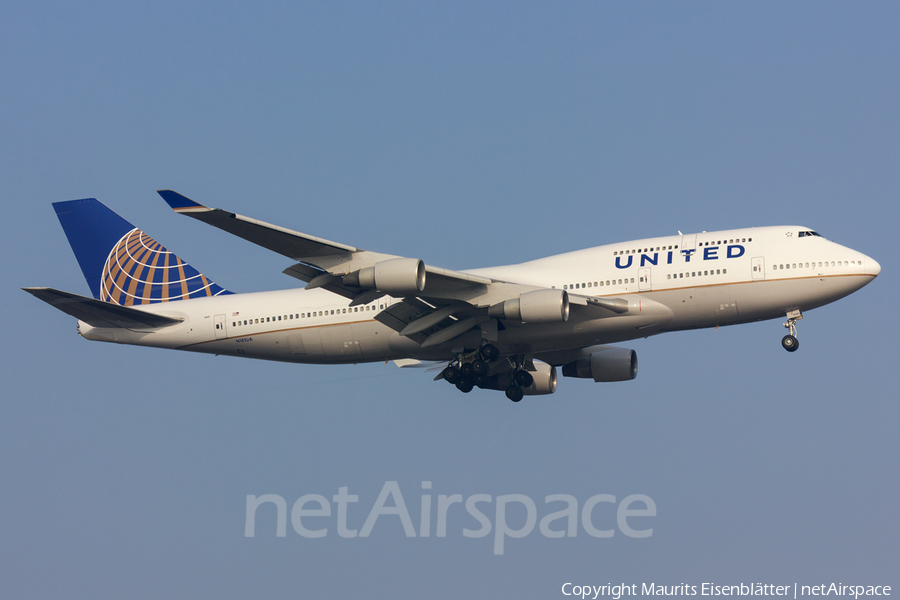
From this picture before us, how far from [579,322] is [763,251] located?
6.20 metres

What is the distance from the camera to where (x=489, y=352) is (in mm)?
32875

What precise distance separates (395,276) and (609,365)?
11.9 metres

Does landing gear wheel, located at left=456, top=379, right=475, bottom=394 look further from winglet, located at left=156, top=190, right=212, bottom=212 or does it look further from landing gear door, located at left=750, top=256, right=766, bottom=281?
winglet, located at left=156, top=190, right=212, bottom=212

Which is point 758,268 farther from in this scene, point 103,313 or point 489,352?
point 103,313

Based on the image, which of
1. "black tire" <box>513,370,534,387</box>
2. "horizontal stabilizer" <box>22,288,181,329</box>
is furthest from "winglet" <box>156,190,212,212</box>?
"black tire" <box>513,370,534,387</box>

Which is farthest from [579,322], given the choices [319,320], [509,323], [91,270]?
[91,270]

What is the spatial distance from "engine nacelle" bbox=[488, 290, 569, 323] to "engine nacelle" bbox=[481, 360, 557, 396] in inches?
255

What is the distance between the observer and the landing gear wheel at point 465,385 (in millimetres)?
34094

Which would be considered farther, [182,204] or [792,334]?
[792,334]

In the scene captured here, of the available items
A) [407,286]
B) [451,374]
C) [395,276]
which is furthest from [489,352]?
[395,276]

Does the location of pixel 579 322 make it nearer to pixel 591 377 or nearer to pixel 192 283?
pixel 591 377

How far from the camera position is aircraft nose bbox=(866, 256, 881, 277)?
30.9 meters

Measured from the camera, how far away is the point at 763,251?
31203mm

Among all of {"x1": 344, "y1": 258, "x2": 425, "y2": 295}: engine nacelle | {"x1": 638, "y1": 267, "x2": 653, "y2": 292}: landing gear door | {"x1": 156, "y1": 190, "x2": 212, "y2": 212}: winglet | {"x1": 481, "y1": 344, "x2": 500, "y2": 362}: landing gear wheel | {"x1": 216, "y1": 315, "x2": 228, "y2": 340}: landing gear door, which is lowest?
{"x1": 481, "y1": 344, "x2": 500, "y2": 362}: landing gear wheel
